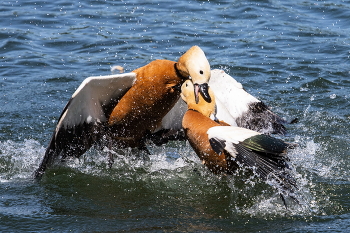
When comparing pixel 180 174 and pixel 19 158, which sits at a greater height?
pixel 19 158

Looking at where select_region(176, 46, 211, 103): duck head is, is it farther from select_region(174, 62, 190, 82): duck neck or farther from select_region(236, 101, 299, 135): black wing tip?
select_region(236, 101, 299, 135): black wing tip

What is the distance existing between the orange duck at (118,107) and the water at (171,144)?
34 centimetres

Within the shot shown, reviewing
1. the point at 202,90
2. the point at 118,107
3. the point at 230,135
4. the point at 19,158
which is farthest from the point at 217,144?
the point at 19,158

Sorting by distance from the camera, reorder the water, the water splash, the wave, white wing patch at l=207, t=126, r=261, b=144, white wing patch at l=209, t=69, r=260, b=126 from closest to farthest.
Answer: white wing patch at l=207, t=126, r=261, b=144 < the water < the wave < the water splash < white wing patch at l=209, t=69, r=260, b=126

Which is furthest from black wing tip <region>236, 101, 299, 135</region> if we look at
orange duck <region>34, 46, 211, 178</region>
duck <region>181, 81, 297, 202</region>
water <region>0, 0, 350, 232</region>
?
duck <region>181, 81, 297, 202</region>

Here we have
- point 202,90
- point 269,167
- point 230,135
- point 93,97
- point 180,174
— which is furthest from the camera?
point 180,174

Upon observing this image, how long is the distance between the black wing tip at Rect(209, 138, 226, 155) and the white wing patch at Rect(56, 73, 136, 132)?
55.5 inches

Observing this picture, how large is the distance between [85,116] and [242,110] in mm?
1961

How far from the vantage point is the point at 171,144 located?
780cm

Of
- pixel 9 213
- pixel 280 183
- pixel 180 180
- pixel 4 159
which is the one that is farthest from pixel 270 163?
pixel 4 159

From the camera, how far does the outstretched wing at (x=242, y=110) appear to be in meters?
6.96

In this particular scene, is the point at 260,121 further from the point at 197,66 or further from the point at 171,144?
the point at 197,66

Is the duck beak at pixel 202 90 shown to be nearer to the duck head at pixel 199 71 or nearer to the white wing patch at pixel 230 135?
the duck head at pixel 199 71

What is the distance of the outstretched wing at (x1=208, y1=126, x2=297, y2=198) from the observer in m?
5.20
